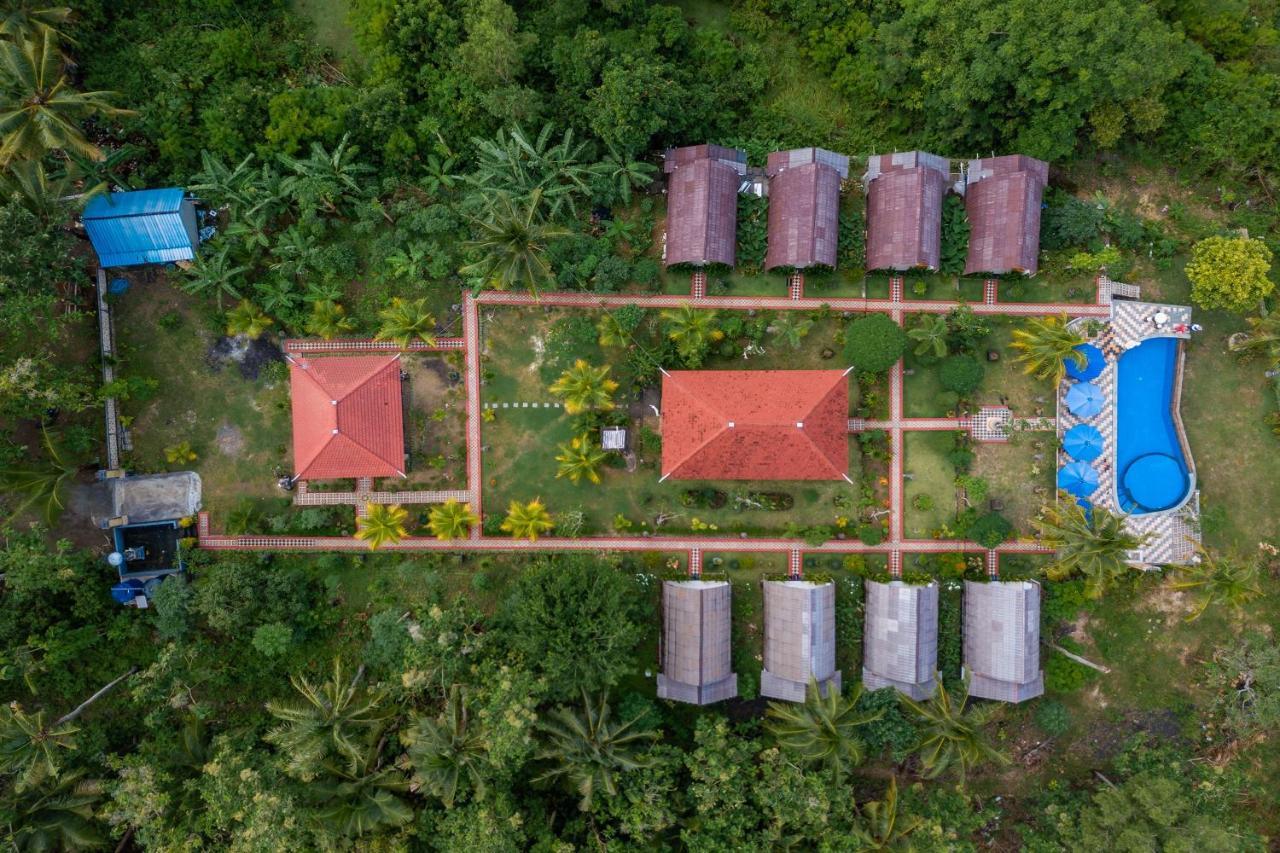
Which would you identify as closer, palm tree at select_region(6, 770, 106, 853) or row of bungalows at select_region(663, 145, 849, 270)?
palm tree at select_region(6, 770, 106, 853)

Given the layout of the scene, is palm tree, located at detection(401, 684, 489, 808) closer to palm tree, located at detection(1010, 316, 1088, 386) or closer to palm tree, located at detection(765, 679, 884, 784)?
palm tree, located at detection(765, 679, 884, 784)

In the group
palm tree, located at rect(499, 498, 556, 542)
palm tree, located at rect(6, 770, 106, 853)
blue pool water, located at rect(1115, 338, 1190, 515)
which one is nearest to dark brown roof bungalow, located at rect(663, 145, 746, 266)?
palm tree, located at rect(499, 498, 556, 542)

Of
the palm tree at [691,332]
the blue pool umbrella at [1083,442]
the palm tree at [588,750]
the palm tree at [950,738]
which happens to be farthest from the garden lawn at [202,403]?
the blue pool umbrella at [1083,442]

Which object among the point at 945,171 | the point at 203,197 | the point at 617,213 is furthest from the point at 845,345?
Result: the point at 203,197

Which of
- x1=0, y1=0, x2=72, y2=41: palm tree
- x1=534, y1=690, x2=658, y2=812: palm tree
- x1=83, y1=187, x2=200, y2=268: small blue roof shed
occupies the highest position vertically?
x1=0, y1=0, x2=72, y2=41: palm tree

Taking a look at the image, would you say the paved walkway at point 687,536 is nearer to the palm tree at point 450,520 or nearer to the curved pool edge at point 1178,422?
the palm tree at point 450,520

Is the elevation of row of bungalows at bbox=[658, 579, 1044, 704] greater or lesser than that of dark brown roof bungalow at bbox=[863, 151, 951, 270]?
lesser
